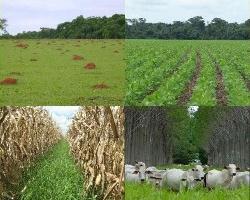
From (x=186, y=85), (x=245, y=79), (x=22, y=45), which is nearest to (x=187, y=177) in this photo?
(x=186, y=85)

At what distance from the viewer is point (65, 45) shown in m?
20.7

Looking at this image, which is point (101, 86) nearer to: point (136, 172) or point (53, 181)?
point (53, 181)

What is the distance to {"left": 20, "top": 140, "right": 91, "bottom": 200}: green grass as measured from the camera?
9.39 m

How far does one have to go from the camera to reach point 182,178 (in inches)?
364

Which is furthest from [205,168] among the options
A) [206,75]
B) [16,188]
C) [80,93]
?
[206,75]

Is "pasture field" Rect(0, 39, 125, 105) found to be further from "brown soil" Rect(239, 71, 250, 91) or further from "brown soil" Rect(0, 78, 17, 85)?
"brown soil" Rect(239, 71, 250, 91)

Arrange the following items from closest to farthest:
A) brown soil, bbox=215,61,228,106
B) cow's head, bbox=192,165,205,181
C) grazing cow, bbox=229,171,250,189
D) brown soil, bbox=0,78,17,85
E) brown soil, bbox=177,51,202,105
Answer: grazing cow, bbox=229,171,250,189 < cow's head, bbox=192,165,205,181 < brown soil, bbox=215,61,228,106 < brown soil, bbox=177,51,202,105 < brown soil, bbox=0,78,17,85

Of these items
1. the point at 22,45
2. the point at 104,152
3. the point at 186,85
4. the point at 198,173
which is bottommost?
the point at 198,173

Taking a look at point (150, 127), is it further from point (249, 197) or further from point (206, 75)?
point (206, 75)

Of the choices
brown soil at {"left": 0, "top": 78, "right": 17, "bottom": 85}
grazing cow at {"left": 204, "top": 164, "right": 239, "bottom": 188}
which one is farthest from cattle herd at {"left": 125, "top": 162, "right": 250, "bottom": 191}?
brown soil at {"left": 0, "top": 78, "right": 17, "bottom": 85}

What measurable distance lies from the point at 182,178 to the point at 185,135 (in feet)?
2.35

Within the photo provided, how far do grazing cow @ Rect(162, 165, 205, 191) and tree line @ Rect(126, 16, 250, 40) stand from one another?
8827mm

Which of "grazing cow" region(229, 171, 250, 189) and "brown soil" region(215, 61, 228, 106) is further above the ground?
"brown soil" region(215, 61, 228, 106)

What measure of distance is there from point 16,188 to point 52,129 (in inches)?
129
